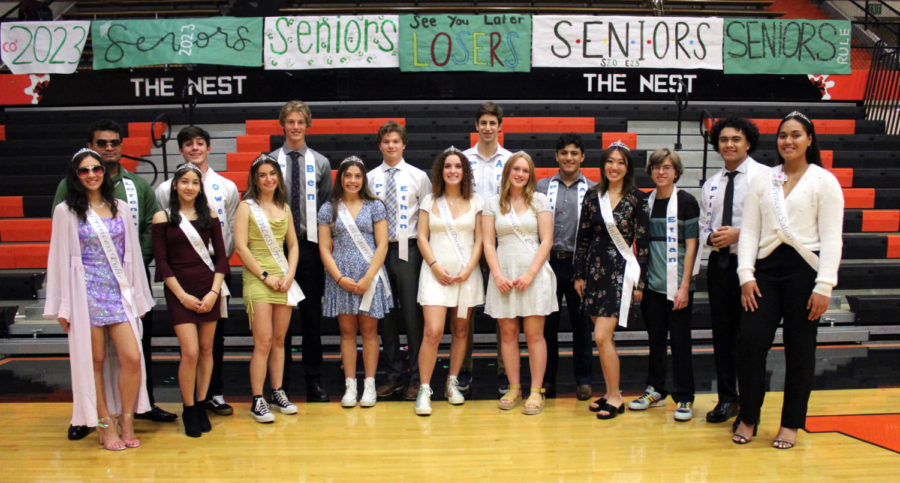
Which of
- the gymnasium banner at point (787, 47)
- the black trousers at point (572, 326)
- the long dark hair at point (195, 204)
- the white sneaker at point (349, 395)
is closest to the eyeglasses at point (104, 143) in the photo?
the long dark hair at point (195, 204)

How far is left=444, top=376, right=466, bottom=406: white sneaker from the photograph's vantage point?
4152 mm

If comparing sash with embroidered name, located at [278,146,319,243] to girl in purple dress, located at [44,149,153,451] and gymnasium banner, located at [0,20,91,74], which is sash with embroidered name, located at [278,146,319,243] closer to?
girl in purple dress, located at [44,149,153,451]

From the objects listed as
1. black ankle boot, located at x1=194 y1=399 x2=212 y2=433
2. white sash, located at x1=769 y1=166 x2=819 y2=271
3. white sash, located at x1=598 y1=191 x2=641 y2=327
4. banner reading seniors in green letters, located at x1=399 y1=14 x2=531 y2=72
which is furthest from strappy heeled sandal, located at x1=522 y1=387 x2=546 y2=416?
banner reading seniors in green letters, located at x1=399 y1=14 x2=531 y2=72

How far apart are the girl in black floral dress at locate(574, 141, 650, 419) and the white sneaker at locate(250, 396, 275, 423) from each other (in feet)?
6.08

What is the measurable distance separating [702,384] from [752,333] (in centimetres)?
127

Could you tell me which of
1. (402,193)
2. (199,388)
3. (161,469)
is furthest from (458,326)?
(161,469)

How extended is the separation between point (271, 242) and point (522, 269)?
1446 mm

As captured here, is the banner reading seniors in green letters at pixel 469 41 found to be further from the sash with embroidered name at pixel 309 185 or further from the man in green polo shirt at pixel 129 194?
the man in green polo shirt at pixel 129 194

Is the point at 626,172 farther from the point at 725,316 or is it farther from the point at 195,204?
the point at 195,204

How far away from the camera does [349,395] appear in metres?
4.14

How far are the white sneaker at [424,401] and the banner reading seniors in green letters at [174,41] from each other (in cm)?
486

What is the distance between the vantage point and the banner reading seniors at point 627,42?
7484 mm

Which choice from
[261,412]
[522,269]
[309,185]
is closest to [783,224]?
[522,269]

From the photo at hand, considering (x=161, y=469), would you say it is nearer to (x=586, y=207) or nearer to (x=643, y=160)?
(x=586, y=207)
